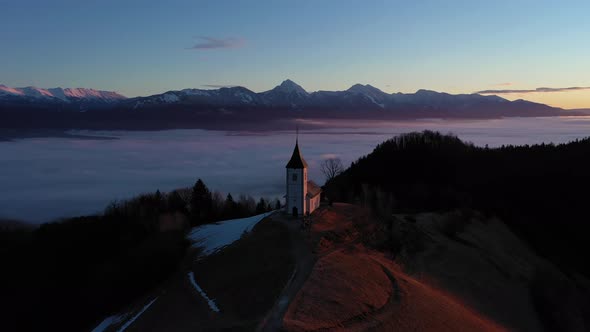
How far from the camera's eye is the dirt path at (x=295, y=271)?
88.6 feet

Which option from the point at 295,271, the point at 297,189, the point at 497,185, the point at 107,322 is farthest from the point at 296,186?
the point at 497,185

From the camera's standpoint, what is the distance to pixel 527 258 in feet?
193

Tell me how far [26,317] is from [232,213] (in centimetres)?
4297

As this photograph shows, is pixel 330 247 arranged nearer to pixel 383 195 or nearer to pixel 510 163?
pixel 383 195

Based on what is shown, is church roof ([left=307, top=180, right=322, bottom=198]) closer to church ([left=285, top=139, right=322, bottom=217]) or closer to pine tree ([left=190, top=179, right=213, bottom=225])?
church ([left=285, top=139, right=322, bottom=217])

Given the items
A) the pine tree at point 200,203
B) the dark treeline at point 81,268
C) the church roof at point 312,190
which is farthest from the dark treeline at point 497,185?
the dark treeline at point 81,268

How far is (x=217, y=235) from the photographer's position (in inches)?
2141

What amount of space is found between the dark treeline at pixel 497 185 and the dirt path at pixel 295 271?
19.6 m

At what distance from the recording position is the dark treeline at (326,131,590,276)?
68125 millimetres

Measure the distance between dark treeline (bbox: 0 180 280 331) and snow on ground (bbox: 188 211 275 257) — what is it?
206 centimetres

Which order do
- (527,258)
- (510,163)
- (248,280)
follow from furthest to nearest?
(510,163) < (527,258) < (248,280)

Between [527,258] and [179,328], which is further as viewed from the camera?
[527,258]

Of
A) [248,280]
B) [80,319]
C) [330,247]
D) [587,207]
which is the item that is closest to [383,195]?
[587,207]

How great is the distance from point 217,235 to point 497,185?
65.0 meters
